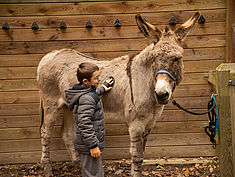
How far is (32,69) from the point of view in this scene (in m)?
3.88

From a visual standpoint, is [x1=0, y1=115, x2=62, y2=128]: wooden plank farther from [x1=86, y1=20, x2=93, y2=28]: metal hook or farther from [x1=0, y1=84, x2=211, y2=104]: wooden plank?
[x1=86, y1=20, x2=93, y2=28]: metal hook

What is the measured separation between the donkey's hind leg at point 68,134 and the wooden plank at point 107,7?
1.67 metres

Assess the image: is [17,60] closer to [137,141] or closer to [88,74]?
[88,74]

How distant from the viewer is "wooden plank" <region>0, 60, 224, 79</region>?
12.7ft

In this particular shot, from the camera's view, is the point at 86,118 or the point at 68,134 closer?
the point at 86,118

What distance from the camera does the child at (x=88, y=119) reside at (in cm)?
209

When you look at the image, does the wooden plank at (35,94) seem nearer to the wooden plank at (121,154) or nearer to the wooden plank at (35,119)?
the wooden plank at (35,119)

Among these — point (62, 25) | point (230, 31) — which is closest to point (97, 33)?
point (62, 25)

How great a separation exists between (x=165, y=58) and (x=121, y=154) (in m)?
2.33

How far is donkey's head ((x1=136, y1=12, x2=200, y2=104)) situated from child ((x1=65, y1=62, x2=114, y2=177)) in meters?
0.62

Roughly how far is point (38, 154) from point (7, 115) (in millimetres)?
871

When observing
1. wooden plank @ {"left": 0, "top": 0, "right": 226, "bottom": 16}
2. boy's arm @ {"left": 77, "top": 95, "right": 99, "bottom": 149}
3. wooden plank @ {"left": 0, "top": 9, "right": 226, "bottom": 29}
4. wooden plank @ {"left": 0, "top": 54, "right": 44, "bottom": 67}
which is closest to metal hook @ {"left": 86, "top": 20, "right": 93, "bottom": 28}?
wooden plank @ {"left": 0, "top": 9, "right": 226, "bottom": 29}

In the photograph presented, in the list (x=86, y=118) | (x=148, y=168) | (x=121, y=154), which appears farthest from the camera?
(x=121, y=154)

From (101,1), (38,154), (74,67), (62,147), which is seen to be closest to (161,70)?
(74,67)
